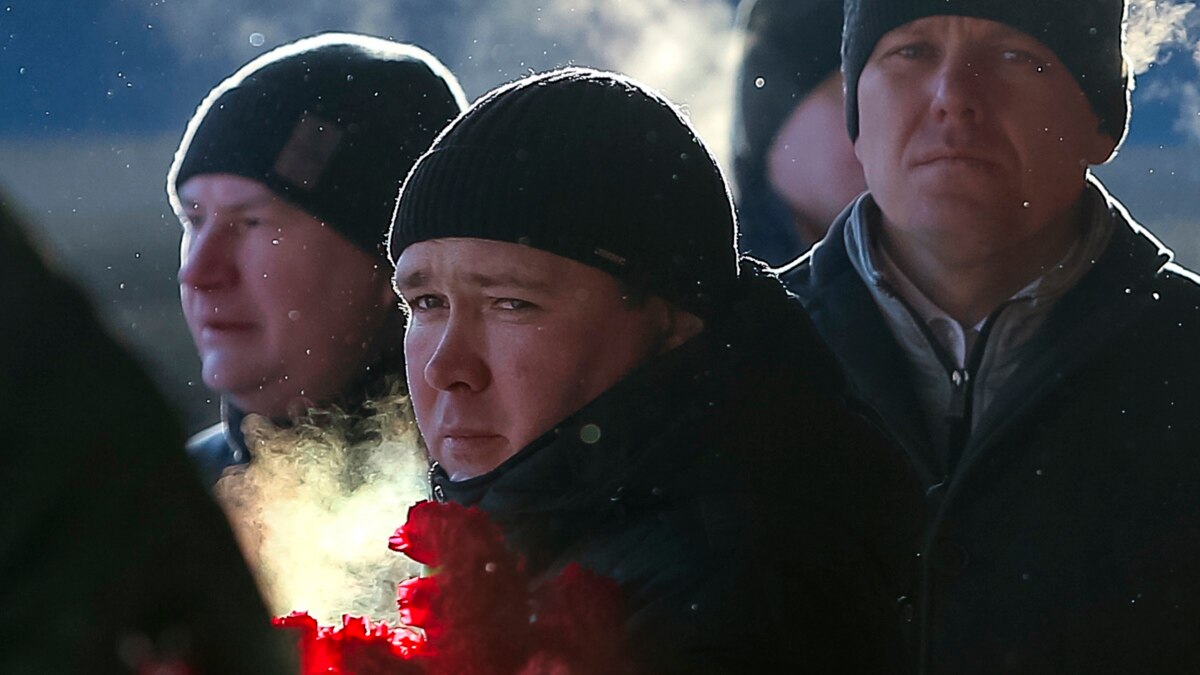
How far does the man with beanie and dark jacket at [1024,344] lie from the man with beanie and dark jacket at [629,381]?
65mm

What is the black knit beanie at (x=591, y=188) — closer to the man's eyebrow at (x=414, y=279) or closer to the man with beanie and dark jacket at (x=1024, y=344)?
the man's eyebrow at (x=414, y=279)

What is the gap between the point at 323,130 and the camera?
1.15m

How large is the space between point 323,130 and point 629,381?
361 mm

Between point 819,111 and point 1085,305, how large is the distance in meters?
0.24

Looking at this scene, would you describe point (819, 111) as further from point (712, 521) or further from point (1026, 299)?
point (712, 521)

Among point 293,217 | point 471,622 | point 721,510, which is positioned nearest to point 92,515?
point 471,622

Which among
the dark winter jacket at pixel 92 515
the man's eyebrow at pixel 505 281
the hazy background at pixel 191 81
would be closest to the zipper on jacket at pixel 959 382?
the hazy background at pixel 191 81

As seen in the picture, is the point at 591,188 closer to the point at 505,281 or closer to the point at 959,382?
the point at 505,281

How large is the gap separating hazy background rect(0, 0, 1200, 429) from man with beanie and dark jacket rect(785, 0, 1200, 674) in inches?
1.6

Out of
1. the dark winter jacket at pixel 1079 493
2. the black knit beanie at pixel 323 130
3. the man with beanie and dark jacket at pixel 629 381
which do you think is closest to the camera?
the man with beanie and dark jacket at pixel 629 381

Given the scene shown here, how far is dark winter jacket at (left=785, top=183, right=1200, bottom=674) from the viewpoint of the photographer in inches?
39.9

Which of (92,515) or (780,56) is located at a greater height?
(780,56)

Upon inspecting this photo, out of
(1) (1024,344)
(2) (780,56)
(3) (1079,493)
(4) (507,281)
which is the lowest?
(3) (1079,493)

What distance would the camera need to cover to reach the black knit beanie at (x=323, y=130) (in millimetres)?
1123
